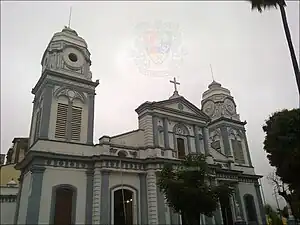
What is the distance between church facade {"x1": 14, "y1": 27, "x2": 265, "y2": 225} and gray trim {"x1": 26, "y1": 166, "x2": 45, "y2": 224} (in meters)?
0.06

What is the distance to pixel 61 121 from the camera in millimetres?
22766

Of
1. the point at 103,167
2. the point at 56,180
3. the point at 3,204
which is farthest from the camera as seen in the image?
the point at 3,204

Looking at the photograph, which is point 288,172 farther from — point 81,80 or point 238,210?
point 81,80

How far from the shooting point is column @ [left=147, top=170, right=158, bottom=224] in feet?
73.0

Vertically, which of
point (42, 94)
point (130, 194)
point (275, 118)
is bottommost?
point (130, 194)

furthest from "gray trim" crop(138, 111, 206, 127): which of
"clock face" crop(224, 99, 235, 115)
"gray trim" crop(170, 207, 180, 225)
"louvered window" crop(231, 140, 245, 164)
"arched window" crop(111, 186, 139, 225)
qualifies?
"gray trim" crop(170, 207, 180, 225)

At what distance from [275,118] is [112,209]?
514 inches

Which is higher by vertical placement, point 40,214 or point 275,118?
point 275,118

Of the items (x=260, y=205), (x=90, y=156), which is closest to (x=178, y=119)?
(x=90, y=156)

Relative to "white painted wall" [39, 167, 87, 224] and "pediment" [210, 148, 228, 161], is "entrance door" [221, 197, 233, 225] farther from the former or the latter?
"white painted wall" [39, 167, 87, 224]

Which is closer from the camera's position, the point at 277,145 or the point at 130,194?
the point at 277,145

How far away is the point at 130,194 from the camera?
2323cm

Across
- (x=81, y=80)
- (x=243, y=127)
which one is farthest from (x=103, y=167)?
(x=243, y=127)

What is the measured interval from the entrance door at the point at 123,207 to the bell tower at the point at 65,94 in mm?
4845
